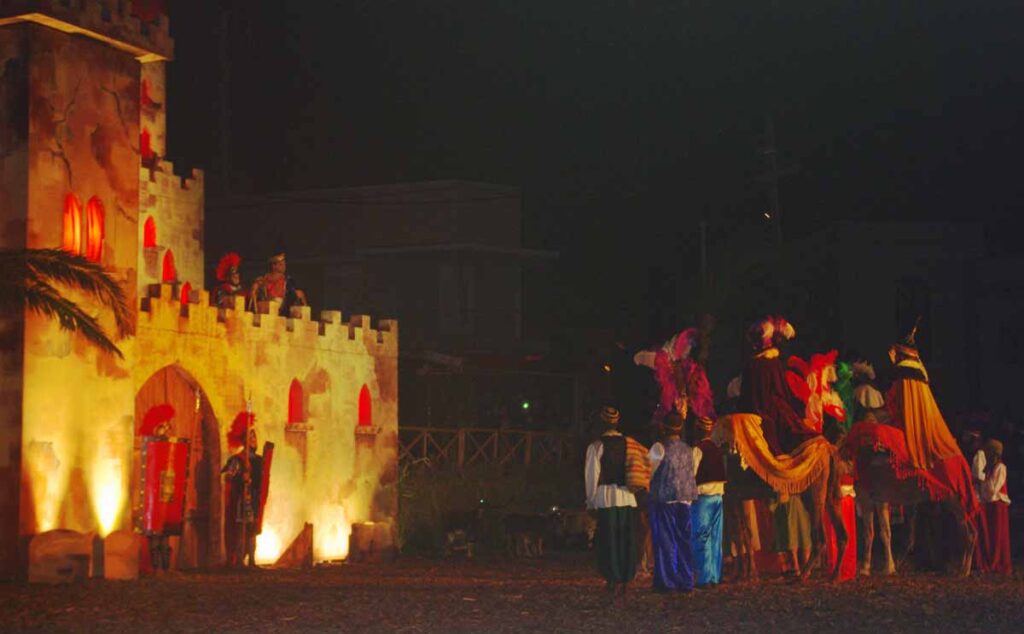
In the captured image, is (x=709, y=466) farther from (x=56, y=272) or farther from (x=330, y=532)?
(x=330, y=532)

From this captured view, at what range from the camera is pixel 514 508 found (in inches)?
1325

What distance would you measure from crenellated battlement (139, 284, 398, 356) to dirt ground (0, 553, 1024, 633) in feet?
16.2

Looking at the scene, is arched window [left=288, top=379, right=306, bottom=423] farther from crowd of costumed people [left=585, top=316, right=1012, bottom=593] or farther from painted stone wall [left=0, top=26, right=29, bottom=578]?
crowd of costumed people [left=585, top=316, right=1012, bottom=593]

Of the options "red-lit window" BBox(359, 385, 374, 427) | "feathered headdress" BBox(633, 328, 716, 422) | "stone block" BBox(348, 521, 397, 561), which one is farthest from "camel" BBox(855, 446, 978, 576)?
"red-lit window" BBox(359, 385, 374, 427)

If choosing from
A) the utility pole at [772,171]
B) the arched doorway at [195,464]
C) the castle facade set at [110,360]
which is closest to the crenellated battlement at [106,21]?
the castle facade set at [110,360]

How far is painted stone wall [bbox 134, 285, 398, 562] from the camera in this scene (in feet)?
83.0

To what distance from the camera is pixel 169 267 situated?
1200 inches

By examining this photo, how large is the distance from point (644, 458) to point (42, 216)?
841cm

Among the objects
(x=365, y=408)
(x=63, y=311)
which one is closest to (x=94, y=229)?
(x=63, y=311)

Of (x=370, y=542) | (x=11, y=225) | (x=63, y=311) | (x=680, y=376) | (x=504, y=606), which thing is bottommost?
(x=504, y=606)

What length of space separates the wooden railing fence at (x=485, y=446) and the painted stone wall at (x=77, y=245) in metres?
11.0

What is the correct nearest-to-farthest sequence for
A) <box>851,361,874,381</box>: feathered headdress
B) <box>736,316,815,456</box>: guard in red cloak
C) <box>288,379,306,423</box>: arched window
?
<box>736,316,815,456</box>: guard in red cloak
<box>851,361,874,381</box>: feathered headdress
<box>288,379,306,423</box>: arched window

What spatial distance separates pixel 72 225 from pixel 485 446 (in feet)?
46.8

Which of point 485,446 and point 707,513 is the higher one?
point 485,446
